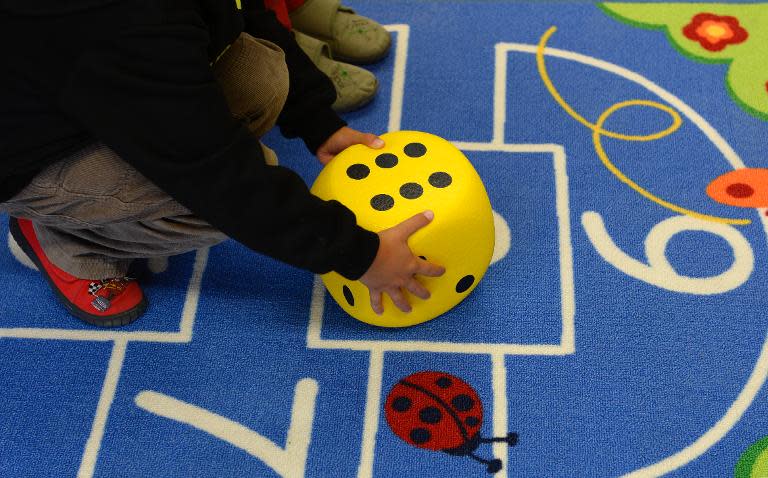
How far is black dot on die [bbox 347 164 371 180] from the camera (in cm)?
99

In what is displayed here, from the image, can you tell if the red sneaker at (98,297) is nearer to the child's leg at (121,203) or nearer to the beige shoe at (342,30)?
the child's leg at (121,203)

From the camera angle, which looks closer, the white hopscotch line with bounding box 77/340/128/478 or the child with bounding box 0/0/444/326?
the child with bounding box 0/0/444/326

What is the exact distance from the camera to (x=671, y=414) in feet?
3.30

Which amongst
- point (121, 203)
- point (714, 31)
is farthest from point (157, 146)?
point (714, 31)

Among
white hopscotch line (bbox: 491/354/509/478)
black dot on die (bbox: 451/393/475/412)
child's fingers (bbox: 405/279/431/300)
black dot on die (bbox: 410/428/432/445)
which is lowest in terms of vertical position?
black dot on die (bbox: 410/428/432/445)

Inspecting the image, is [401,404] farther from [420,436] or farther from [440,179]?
[440,179]

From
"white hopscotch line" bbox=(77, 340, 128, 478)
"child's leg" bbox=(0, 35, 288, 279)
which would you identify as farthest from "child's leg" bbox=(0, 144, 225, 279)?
"white hopscotch line" bbox=(77, 340, 128, 478)

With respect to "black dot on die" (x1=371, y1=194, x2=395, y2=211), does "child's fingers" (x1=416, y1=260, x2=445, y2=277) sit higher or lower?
lower

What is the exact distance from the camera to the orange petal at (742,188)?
1.21 metres

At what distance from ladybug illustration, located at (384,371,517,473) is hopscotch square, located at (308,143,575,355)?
6 cm

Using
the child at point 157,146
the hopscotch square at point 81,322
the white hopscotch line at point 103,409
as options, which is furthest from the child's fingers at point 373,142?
the white hopscotch line at point 103,409

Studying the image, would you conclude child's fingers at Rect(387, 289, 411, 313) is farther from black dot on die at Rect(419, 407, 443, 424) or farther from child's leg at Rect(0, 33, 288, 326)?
child's leg at Rect(0, 33, 288, 326)

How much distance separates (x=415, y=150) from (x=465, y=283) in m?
0.19

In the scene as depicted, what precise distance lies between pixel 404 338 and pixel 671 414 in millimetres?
365
